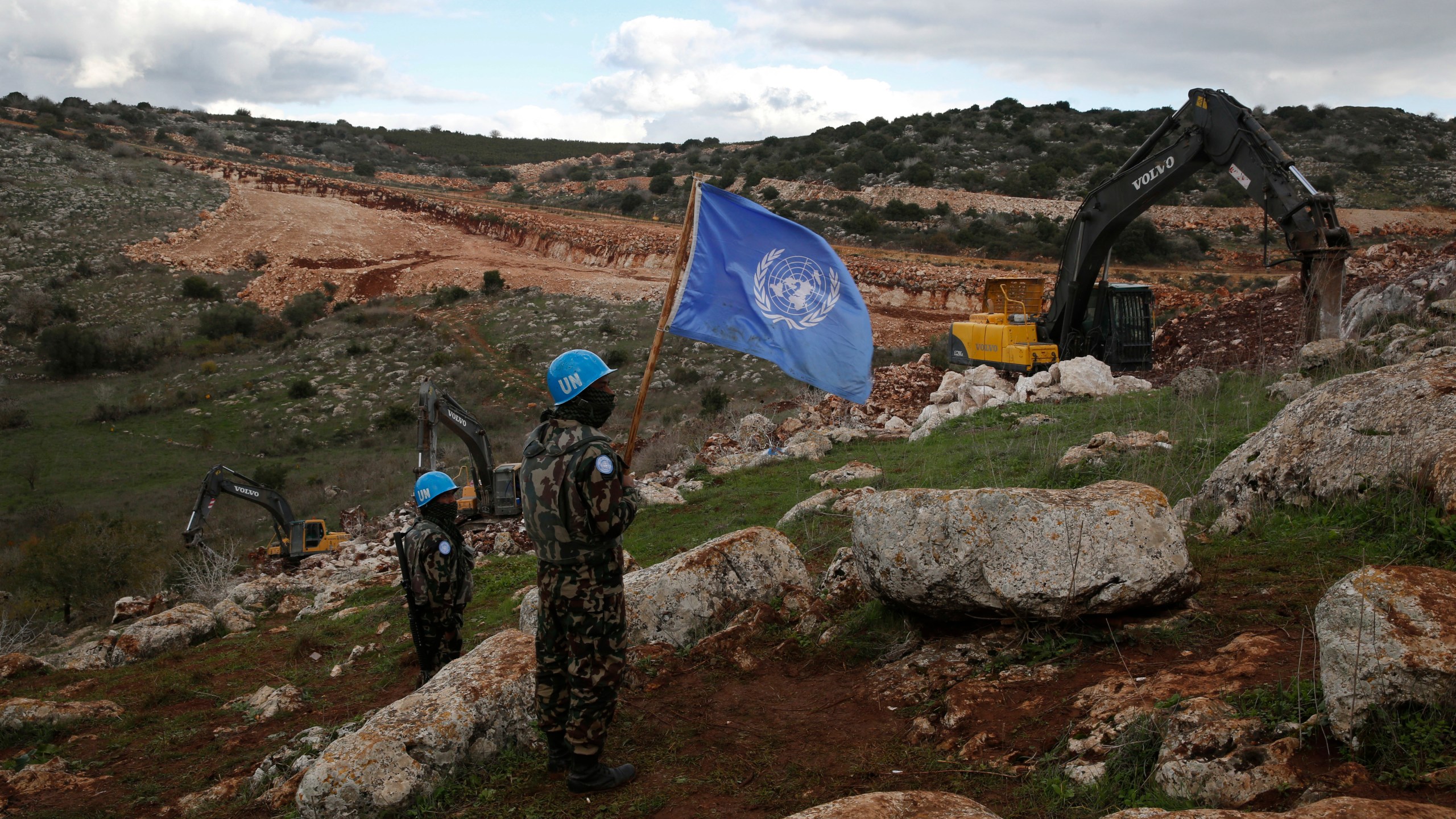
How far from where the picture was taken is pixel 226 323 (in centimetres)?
3247

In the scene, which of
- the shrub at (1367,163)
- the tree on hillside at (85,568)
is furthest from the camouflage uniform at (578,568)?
the shrub at (1367,163)

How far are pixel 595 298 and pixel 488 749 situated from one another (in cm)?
2714

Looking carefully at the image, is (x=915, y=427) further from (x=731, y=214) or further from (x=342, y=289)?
(x=342, y=289)

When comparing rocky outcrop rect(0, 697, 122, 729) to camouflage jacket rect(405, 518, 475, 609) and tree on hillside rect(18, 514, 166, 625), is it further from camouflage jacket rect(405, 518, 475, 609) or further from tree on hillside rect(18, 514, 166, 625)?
tree on hillside rect(18, 514, 166, 625)

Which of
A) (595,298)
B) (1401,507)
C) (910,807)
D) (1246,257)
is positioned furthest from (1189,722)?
(1246,257)

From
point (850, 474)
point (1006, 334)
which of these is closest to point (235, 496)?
point (850, 474)

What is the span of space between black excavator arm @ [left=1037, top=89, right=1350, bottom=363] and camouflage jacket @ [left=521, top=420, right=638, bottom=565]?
43.2 feet

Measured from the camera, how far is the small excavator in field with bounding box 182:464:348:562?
55.4ft

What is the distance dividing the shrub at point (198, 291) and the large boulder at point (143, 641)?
1061 inches

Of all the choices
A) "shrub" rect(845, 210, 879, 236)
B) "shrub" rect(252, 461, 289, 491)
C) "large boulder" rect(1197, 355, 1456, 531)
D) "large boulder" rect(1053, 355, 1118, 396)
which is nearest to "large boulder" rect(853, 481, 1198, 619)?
"large boulder" rect(1197, 355, 1456, 531)

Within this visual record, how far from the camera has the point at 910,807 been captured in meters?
3.07

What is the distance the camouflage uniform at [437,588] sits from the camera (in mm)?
5922

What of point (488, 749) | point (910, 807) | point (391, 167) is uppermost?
point (391, 167)

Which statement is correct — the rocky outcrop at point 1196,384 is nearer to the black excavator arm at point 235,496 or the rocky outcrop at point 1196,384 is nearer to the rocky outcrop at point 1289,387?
the rocky outcrop at point 1289,387
